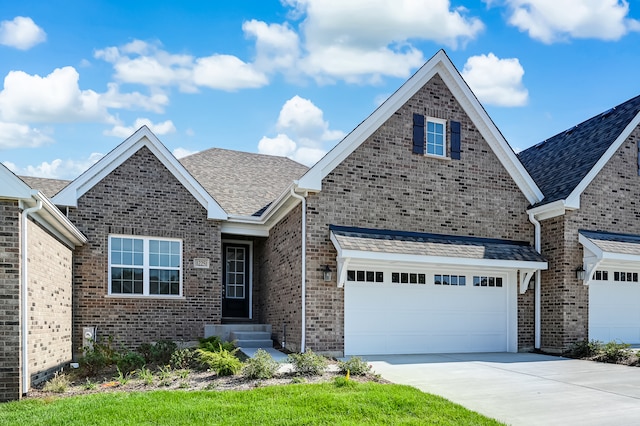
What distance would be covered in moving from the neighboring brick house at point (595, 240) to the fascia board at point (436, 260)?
949 mm

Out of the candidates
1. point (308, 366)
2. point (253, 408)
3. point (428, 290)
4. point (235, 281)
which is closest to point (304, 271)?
point (308, 366)

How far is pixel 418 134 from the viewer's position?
1398 centimetres

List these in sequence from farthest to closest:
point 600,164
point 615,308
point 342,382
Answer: point 615,308, point 600,164, point 342,382

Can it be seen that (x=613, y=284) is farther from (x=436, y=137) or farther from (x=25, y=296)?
(x=25, y=296)

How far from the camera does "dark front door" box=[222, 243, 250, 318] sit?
1644 cm

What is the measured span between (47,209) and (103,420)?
424 cm

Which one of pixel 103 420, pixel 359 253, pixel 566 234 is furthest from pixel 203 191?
pixel 566 234

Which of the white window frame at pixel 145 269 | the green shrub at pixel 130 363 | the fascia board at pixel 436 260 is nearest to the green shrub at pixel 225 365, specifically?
the green shrub at pixel 130 363

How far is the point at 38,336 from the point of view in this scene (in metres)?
9.49

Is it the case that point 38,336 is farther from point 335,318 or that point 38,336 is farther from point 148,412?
point 335,318

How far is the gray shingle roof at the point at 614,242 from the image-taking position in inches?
547

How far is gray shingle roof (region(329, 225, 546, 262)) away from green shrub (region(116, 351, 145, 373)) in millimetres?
4956

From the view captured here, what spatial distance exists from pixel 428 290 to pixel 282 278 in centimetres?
389

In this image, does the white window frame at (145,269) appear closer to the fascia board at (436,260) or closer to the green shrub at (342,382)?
the fascia board at (436,260)
